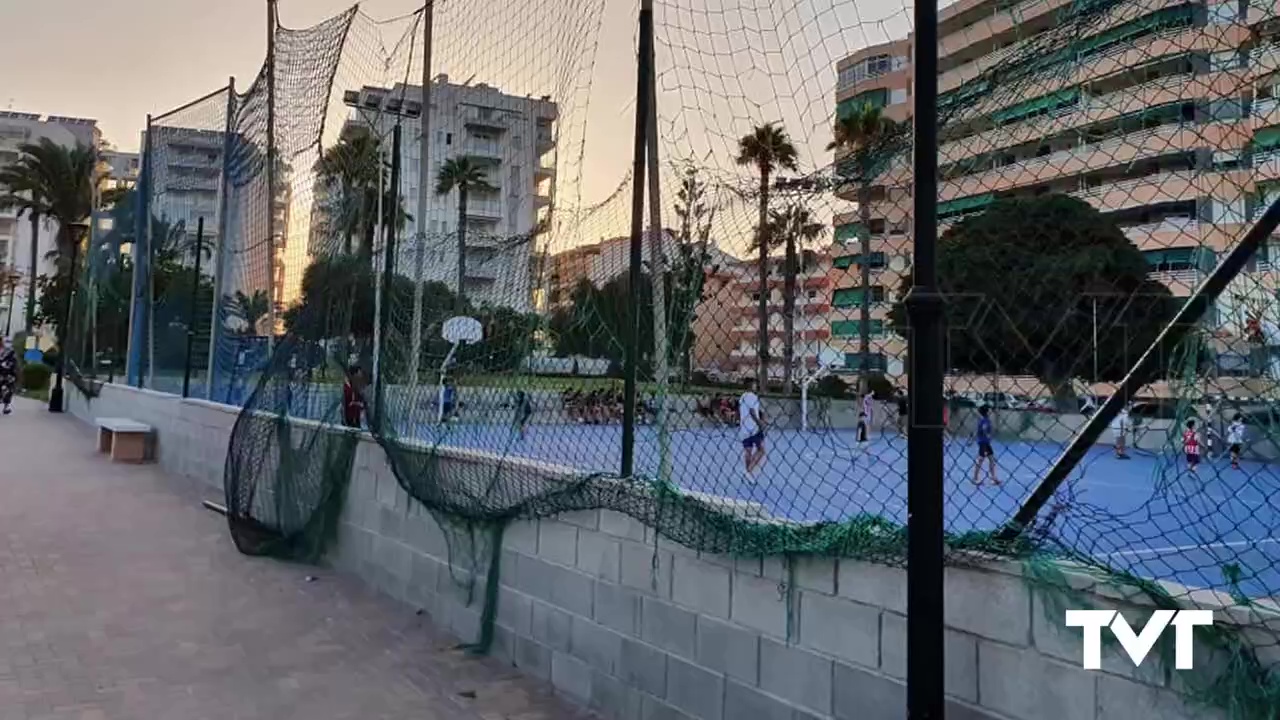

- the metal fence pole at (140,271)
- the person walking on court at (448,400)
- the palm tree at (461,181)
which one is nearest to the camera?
the person walking on court at (448,400)

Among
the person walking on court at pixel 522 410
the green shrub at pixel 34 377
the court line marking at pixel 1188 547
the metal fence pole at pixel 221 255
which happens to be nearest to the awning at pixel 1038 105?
the court line marking at pixel 1188 547

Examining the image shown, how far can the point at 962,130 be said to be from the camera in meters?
3.26

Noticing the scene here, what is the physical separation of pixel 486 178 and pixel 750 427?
138 inches

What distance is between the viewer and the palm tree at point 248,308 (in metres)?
10.6

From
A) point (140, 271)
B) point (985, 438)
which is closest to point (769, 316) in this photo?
point (985, 438)

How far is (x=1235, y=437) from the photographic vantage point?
8.35ft

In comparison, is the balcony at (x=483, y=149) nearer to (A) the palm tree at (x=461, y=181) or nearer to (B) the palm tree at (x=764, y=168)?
(A) the palm tree at (x=461, y=181)

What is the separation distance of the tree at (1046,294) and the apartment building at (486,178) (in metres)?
2.70

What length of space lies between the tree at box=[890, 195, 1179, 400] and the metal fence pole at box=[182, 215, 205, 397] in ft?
39.2

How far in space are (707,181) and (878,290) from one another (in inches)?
39.8

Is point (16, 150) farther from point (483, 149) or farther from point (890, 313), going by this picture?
point (890, 313)

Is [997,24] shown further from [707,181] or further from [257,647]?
[257,647]

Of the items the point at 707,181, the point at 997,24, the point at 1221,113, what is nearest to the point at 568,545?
the point at 707,181

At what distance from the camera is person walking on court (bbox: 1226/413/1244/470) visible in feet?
8.30
